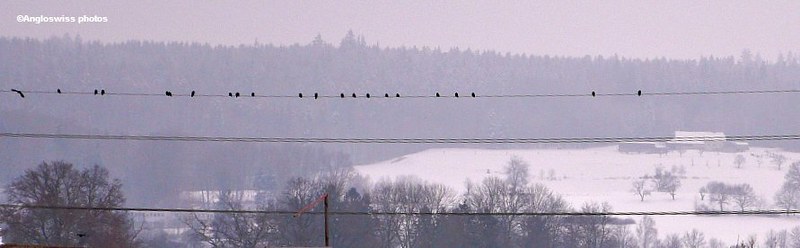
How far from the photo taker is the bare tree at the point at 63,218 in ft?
281

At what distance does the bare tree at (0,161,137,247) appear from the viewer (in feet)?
281

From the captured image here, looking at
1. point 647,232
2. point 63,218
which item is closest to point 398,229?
point 63,218

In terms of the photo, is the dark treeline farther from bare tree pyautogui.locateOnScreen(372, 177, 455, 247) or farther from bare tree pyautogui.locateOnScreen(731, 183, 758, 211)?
bare tree pyautogui.locateOnScreen(731, 183, 758, 211)

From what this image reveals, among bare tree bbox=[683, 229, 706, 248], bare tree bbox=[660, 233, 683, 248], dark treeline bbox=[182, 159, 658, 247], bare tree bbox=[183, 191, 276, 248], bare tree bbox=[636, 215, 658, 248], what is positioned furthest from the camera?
bare tree bbox=[636, 215, 658, 248]

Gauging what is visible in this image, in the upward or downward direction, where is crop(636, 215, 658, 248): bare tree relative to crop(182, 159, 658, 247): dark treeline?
downward

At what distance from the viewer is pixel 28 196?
91.7 m

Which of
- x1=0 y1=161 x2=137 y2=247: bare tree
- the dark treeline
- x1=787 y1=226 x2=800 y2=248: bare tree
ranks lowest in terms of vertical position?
x1=787 y1=226 x2=800 y2=248: bare tree

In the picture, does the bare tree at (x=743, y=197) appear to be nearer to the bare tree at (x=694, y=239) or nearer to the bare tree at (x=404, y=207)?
the bare tree at (x=694, y=239)

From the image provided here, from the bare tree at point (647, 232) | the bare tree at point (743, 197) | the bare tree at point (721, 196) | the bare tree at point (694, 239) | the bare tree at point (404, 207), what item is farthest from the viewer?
the bare tree at point (721, 196)

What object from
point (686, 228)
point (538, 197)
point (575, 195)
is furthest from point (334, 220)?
point (575, 195)

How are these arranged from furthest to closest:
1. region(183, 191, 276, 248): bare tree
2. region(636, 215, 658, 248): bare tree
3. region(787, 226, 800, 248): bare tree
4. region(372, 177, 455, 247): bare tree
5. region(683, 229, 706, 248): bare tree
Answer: region(636, 215, 658, 248): bare tree, region(787, 226, 800, 248): bare tree, region(683, 229, 706, 248): bare tree, region(372, 177, 455, 247): bare tree, region(183, 191, 276, 248): bare tree

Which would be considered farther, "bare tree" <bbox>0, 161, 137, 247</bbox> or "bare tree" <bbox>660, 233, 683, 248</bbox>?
"bare tree" <bbox>660, 233, 683, 248</bbox>

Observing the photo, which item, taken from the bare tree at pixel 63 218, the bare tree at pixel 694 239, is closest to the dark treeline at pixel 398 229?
the bare tree at pixel 63 218

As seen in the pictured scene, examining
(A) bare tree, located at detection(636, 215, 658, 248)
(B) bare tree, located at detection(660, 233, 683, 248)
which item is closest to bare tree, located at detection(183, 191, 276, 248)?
(B) bare tree, located at detection(660, 233, 683, 248)
